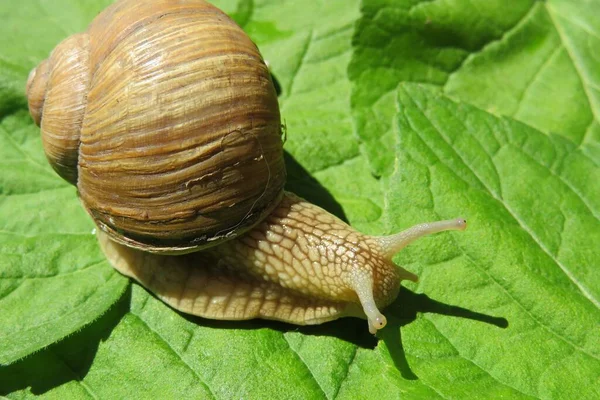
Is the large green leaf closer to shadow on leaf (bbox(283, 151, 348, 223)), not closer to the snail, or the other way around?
shadow on leaf (bbox(283, 151, 348, 223))

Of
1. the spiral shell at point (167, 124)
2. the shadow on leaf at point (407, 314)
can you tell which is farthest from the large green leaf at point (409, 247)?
the spiral shell at point (167, 124)

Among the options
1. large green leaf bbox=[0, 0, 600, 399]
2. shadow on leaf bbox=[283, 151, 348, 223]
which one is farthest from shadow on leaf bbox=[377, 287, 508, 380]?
shadow on leaf bbox=[283, 151, 348, 223]

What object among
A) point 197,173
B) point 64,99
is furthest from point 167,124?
point 64,99

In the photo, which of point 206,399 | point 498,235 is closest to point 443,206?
point 498,235

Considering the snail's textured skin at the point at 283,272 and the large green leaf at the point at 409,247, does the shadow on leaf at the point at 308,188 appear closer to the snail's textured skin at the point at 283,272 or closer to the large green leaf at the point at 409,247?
the large green leaf at the point at 409,247

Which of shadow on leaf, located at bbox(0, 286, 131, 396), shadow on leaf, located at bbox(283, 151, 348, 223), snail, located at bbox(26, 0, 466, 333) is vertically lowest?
shadow on leaf, located at bbox(0, 286, 131, 396)

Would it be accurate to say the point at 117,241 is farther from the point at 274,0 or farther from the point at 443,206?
the point at 274,0
